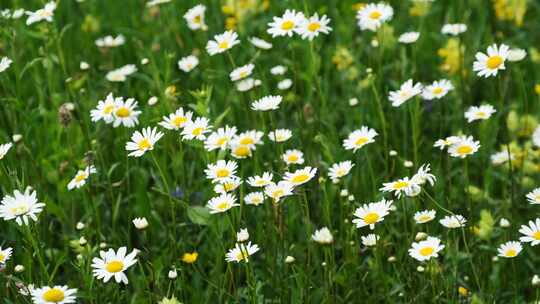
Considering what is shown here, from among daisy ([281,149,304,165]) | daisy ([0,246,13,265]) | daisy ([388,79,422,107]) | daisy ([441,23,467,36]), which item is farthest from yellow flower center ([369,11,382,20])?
daisy ([0,246,13,265])

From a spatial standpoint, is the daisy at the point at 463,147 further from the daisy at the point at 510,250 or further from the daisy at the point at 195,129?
the daisy at the point at 195,129

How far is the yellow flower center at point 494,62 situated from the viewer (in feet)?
9.88

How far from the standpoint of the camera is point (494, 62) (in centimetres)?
303

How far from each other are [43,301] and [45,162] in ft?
3.39

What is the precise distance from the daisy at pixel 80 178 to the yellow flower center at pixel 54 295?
63 centimetres

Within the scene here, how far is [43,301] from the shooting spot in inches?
91.2

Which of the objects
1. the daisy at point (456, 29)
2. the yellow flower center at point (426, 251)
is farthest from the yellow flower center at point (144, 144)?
the daisy at point (456, 29)

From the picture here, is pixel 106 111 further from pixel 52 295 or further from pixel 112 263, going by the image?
pixel 52 295

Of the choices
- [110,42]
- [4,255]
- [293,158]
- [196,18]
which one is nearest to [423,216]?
[293,158]

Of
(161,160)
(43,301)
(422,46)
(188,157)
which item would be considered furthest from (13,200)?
(422,46)

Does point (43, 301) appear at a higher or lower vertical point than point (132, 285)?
higher

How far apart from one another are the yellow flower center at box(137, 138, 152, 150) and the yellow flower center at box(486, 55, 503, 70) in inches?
48.3

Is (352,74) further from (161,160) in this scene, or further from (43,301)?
(43,301)

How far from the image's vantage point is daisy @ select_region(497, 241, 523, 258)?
2586mm
